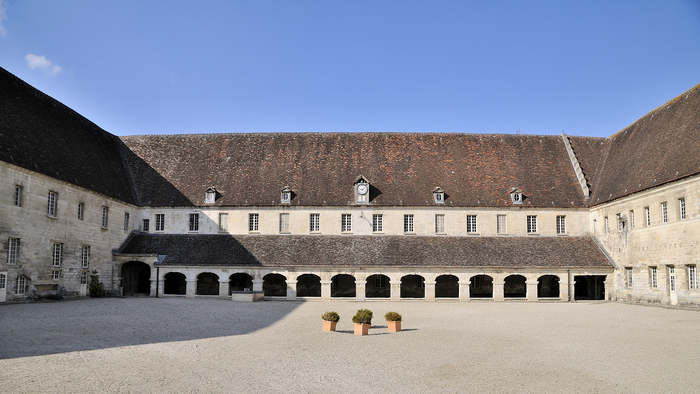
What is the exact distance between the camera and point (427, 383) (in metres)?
10.4

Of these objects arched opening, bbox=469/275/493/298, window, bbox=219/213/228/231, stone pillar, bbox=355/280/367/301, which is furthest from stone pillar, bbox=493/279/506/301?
window, bbox=219/213/228/231

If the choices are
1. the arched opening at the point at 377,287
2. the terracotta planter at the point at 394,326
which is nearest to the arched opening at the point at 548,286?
the arched opening at the point at 377,287

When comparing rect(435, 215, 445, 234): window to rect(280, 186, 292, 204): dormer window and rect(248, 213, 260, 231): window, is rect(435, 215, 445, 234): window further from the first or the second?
rect(248, 213, 260, 231): window

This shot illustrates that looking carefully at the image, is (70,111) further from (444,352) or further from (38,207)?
(444,352)

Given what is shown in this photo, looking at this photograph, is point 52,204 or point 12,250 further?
point 52,204

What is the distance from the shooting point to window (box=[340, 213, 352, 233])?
3409cm

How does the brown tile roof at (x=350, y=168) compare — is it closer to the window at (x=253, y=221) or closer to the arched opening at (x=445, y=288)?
the window at (x=253, y=221)

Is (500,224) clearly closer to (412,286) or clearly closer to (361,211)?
(412,286)

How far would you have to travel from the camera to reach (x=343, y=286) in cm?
3388

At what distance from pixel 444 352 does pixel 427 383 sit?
10.9 ft

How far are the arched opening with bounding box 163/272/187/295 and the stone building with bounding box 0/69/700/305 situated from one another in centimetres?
14

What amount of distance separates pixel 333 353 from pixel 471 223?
22.5m

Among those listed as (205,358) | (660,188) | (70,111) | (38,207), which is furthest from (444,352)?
(70,111)

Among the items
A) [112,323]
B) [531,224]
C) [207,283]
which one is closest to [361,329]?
[112,323]
